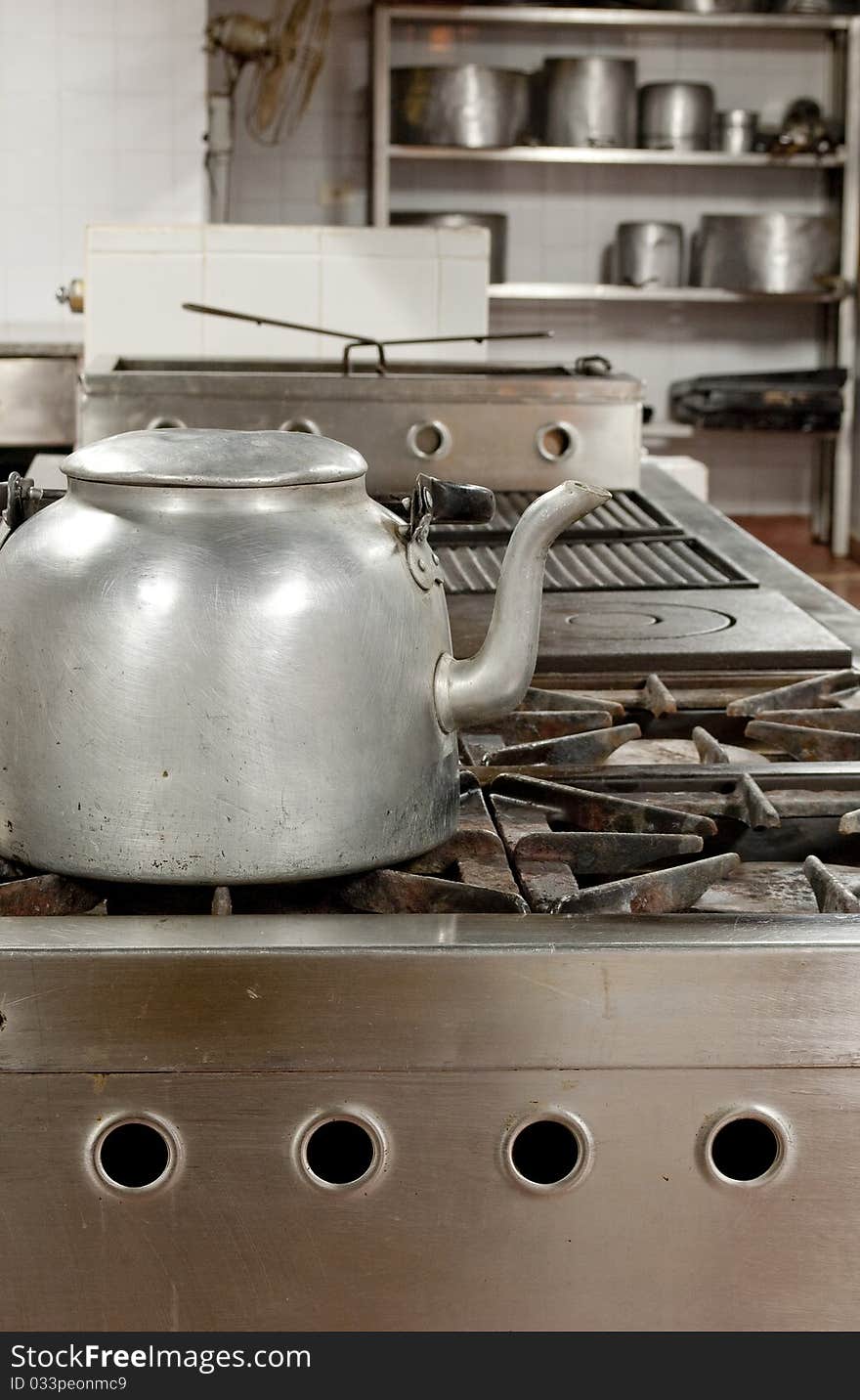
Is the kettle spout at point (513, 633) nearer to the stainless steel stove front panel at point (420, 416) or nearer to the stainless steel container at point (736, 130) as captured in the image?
the stainless steel stove front panel at point (420, 416)

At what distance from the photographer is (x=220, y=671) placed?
864 millimetres

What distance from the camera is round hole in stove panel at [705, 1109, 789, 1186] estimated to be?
0.84 metres

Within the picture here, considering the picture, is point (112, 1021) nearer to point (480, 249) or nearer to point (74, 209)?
point (480, 249)

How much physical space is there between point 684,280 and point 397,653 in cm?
611

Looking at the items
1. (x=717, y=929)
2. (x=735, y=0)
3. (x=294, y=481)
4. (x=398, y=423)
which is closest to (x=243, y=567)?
(x=294, y=481)

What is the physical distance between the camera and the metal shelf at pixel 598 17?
6.11m

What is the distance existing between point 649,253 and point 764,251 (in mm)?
443

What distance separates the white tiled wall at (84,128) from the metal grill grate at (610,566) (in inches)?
129

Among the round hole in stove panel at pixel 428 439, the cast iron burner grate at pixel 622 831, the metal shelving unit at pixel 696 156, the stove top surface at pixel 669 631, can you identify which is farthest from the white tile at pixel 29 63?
the cast iron burner grate at pixel 622 831

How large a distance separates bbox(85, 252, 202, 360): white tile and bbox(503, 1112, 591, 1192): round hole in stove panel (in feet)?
9.20

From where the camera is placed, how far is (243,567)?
879 mm

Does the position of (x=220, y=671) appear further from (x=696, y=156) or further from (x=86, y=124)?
(x=696, y=156)

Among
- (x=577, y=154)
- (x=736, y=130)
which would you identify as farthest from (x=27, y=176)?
(x=736, y=130)

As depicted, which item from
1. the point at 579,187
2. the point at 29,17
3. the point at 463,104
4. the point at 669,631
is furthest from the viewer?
the point at 579,187
